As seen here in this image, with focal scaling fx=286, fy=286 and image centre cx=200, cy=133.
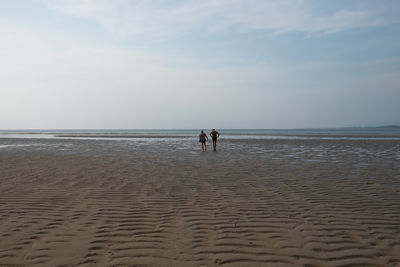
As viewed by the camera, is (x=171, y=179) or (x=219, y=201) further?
(x=171, y=179)

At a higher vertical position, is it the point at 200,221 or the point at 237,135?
the point at 237,135

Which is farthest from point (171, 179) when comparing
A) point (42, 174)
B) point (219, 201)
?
point (42, 174)

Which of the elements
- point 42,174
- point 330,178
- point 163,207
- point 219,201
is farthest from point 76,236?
point 330,178

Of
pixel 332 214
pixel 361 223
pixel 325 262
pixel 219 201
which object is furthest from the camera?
pixel 219 201

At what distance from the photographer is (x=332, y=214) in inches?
217

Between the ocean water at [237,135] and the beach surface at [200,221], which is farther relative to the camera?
the ocean water at [237,135]

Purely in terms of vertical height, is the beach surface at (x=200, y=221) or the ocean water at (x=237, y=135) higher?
the ocean water at (x=237, y=135)

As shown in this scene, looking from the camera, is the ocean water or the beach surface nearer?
the beach surface

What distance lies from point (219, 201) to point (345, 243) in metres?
2.91

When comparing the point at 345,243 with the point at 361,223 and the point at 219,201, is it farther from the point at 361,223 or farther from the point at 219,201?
the point at 219,201

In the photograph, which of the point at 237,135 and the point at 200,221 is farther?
the point at 237,135

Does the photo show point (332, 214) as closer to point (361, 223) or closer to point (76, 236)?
point (361, 223)

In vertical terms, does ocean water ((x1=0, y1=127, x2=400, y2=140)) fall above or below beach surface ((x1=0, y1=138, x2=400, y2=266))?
above

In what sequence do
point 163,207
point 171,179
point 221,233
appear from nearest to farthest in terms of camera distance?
point 221,233 < point 163,207 < point 171,179
